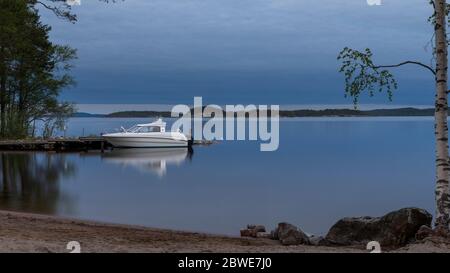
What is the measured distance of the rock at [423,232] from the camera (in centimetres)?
1149

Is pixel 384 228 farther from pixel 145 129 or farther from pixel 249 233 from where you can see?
pixel 145 129

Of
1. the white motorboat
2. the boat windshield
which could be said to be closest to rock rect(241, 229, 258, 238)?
the white motorboat

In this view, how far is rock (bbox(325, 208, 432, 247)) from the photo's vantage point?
1222 cm

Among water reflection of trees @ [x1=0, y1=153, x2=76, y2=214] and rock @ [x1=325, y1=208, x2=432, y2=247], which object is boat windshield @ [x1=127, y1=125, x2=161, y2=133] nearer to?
water reflection of trees @ [x1=0, y1=153, x2=76, y2=214]

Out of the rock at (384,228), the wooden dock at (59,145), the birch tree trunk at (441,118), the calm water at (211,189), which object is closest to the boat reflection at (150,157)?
the calm water at (211,189)

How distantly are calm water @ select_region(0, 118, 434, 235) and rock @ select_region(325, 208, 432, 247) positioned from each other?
6.36 metres

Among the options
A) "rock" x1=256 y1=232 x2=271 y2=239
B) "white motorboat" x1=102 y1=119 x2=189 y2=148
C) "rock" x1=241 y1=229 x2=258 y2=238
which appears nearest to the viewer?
"rock" x1=256 y1=232 x2=271 y2=239

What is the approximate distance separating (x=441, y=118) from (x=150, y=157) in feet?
173

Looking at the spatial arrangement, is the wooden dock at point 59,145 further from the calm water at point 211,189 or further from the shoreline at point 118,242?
the shoreline at point 118,242

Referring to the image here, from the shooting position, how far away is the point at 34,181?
107 ft
